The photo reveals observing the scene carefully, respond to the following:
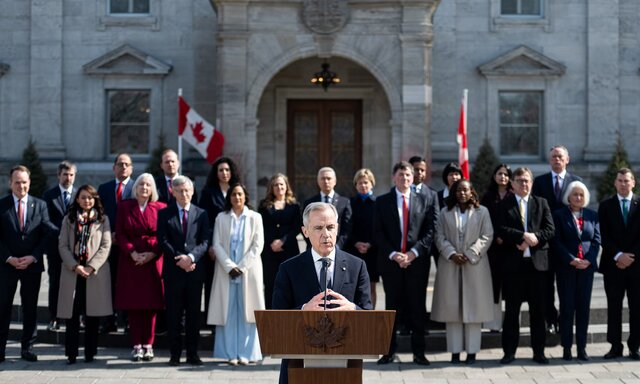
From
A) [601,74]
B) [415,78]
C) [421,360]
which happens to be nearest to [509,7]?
[601,74]

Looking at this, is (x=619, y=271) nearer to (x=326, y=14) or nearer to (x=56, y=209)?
(x=56, y=209)

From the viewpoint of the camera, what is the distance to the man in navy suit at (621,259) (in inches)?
467

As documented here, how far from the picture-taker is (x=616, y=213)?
12070 mm

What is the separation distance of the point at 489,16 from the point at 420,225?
12.5 m

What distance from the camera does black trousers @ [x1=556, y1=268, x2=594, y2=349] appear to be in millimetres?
11828

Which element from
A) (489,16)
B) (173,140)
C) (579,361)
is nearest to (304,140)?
(173,140)

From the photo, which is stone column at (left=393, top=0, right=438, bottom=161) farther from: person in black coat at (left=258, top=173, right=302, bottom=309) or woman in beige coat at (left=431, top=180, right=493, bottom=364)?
woman in beige coat at (left=431, top=180, right=493, bottom=364)

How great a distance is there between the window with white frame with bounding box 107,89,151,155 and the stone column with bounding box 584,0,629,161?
995 centimetres

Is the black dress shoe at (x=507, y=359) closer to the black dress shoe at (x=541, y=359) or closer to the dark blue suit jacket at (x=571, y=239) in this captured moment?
the black dress shoe at (x=541, y=359)

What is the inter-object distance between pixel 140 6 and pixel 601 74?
1051cm

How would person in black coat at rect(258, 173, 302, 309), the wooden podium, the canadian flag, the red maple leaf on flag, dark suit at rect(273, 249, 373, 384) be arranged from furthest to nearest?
the red maple leaf on flag
the canadian flag
person in black coat at rect(258, 173, 302, 309)
dark suit at rect(273, 249, 373, 384)
the wooden podium

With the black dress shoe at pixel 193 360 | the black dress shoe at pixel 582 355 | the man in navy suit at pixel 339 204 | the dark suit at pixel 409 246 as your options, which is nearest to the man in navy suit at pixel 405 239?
the dark suit at pixel 409 246

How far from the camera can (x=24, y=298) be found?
11.8 meters

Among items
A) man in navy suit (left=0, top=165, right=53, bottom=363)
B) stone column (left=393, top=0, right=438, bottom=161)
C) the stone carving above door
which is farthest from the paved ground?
the stone carving above door
